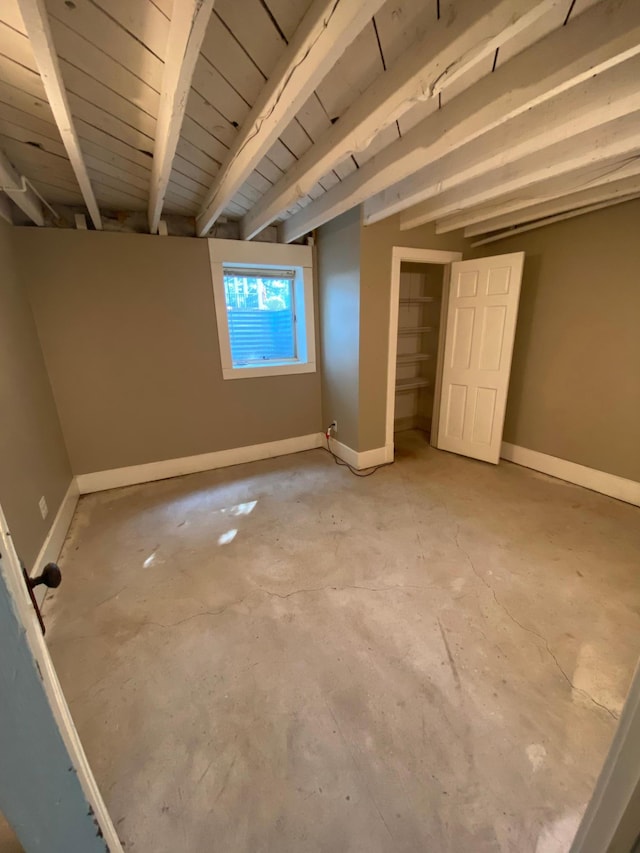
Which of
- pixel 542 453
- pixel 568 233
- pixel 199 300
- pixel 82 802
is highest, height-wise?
pixel 568 233

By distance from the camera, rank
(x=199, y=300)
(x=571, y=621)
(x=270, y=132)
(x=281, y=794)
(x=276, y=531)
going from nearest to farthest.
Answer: (x=281, y=794)
(x=270, y=132)
(x=571, y=621)
(x=276, y=531)
(x=199, y=300)

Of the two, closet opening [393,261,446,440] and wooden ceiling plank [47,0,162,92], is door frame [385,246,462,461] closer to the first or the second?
closet opening [393,261,446,440]

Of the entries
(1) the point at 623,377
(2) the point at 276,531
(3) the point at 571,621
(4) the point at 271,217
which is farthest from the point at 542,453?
(4) the point at 271,217

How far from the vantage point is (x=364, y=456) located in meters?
3.15

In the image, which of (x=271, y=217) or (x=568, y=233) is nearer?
(x=271, y=217)

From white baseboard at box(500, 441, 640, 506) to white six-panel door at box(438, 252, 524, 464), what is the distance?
25cm

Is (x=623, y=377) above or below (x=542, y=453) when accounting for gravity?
above

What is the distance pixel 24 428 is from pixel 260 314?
2097mm

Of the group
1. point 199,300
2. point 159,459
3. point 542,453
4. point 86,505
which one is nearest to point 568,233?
point 542,453

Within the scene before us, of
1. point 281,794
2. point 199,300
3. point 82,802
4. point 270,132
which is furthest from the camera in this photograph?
point 199,300

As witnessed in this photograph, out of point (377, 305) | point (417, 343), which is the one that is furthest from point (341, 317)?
point (417, 343)

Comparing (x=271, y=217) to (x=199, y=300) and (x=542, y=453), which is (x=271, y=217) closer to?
(x=199, y=300)

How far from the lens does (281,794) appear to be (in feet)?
3.29

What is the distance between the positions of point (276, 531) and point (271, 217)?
2250 mm
